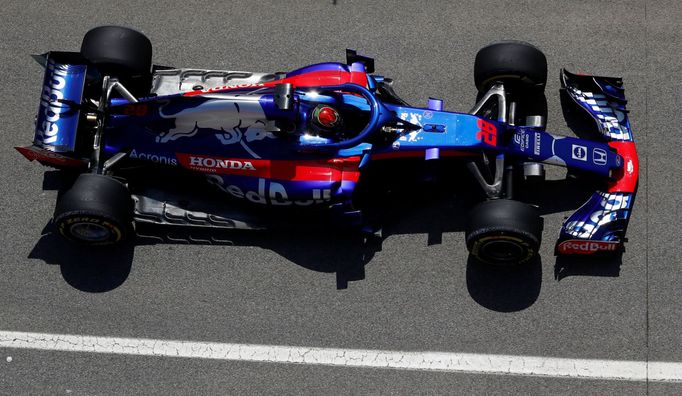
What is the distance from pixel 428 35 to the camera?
10109mm

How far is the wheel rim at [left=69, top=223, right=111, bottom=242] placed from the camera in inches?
339

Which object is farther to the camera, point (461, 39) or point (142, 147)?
point (461, 39)

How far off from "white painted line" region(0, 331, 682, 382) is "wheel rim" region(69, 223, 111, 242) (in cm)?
103

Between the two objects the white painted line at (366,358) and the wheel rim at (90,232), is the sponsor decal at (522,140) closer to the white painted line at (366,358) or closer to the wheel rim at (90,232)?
the white painted line at (366,358)

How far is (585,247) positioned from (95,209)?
4964 mm

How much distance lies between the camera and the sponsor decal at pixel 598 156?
28.8ft

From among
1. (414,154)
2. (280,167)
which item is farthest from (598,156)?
(280,167)

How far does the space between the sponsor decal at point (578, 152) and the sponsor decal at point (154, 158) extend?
4.15 meters

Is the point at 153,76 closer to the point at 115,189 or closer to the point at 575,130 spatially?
the point at 115,189

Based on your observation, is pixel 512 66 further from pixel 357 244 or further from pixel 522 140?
pixel 357 244

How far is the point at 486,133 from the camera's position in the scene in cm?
852

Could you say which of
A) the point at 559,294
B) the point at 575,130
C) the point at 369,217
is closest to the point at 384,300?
the point at 369,217

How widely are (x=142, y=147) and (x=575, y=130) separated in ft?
15.9

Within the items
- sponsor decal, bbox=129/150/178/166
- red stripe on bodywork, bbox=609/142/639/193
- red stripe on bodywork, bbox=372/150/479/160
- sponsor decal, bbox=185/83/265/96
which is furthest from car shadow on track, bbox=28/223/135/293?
red stripe on bodywork, bbox=609/142/639/193
